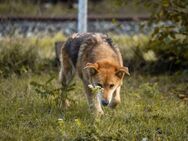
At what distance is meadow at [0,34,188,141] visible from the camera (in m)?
6.79

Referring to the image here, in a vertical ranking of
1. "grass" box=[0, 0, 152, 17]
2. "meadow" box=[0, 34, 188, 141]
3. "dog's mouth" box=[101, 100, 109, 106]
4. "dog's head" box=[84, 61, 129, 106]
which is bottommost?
"grass" box=[0, 0, 152, 17]

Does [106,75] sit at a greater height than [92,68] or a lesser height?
lesser

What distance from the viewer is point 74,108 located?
8.22m

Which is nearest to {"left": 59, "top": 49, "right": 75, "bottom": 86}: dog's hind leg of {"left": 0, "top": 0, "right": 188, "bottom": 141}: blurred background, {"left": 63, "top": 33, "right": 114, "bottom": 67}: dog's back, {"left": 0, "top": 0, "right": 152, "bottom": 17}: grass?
{"left": 63, "top": 33, "right": 114, "bottom": 67}: dog's back

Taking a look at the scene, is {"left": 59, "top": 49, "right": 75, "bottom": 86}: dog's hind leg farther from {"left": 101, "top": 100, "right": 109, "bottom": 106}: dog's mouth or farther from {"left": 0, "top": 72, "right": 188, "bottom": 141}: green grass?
{"left": 101, "top": 100, "right": 109, "bottom": 106}: dog's mouth

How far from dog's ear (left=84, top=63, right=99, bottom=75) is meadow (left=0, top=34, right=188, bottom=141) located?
1.01 feet

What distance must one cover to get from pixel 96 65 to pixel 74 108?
729mm

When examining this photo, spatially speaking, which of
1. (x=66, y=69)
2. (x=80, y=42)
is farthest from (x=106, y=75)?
(x=66, y=69)

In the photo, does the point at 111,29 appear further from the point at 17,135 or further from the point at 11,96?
the point at 17,135

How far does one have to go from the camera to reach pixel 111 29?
54.4 ft

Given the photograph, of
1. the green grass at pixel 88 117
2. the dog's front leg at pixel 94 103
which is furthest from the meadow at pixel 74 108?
the dog's front leg at pixel 94 103

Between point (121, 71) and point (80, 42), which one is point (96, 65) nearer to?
point (121, 71)

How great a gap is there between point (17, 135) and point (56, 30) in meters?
10.0

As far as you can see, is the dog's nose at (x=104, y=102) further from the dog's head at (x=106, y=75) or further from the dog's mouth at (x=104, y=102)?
the dog's head at (x=106, y=75)
